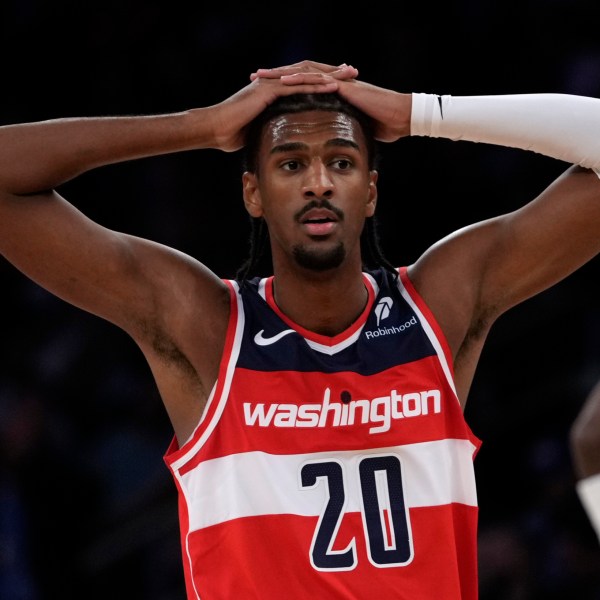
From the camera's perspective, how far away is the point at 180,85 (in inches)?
292

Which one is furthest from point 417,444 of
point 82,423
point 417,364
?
point 82,423

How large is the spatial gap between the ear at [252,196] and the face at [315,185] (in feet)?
0.31

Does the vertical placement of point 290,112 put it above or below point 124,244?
above

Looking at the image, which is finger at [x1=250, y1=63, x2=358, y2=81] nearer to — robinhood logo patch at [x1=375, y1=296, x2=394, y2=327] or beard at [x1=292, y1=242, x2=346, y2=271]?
beard at [x1=292, y1=242, x2=346, y2=271]

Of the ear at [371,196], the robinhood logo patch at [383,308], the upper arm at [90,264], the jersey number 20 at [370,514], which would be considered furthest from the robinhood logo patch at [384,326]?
the upper arm at [90,264]

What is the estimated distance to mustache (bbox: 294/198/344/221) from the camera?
3.44 metres

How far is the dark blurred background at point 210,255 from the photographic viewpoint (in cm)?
623

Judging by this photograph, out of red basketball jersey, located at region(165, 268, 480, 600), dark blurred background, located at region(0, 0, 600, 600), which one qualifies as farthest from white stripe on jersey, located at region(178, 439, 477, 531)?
dark blurred background, located at region(0, 0, 600, 600)

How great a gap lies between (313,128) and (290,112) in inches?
3.8

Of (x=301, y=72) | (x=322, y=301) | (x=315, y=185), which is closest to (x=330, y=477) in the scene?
(x=322, y=301)

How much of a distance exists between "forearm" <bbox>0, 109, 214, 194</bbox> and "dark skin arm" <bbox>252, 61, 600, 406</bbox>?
300 millimetres

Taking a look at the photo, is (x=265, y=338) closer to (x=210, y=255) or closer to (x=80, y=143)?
(x=80, y=143)

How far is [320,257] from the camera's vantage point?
346 centimetres

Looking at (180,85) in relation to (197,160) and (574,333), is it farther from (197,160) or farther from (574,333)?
(574,333)
